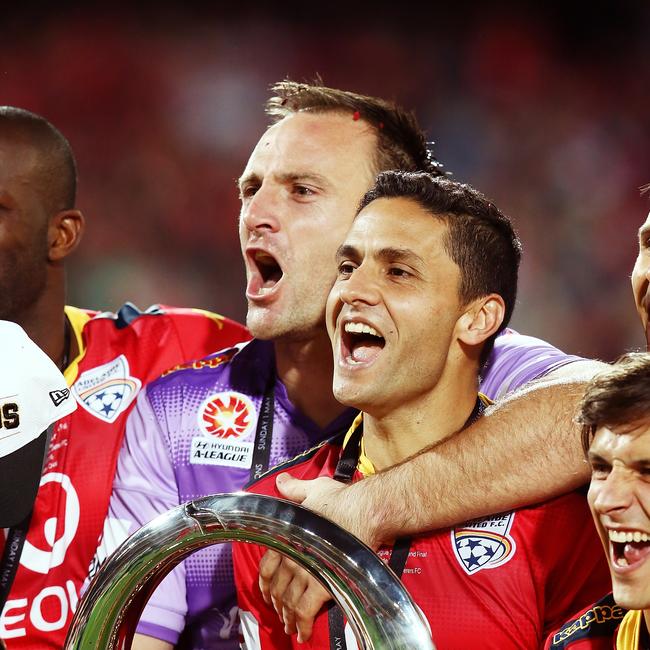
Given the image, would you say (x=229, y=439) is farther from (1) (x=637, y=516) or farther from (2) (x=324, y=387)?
(1) (x=637, y=516)

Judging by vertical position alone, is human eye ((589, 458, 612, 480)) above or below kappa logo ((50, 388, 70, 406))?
below

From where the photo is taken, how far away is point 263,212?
2373 mm

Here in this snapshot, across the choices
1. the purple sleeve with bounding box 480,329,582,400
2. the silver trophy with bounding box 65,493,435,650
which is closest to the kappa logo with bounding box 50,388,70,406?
the silver trophy with bounding box 65,493,435,650

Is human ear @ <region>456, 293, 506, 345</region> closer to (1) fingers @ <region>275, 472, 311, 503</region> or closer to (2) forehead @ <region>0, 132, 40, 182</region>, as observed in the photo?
(1) fingers @ <region>275, 472, 311, 503</region>

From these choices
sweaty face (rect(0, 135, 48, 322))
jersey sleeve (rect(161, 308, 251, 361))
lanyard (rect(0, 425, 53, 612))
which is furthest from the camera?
jersey sleeve (rect(161, 308, 251, 361))

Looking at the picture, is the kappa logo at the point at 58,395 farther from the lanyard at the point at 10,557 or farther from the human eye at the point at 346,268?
the lanyard at the point at 10,557

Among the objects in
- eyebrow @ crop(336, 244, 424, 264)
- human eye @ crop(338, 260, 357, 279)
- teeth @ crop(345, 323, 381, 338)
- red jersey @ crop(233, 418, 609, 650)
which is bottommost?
red jersey @ crop(233, 418, 609, 650)

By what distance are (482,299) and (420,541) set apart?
501 mm

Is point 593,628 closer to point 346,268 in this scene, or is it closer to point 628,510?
point 628,510

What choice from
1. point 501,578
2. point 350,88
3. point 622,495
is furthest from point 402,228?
point 350,88

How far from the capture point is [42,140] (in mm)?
2846

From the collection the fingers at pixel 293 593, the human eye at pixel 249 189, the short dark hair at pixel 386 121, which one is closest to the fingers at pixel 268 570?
the fingers at pixel 293 593

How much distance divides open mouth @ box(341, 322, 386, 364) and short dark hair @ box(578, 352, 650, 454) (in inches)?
20.4

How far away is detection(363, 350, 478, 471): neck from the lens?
184cm
